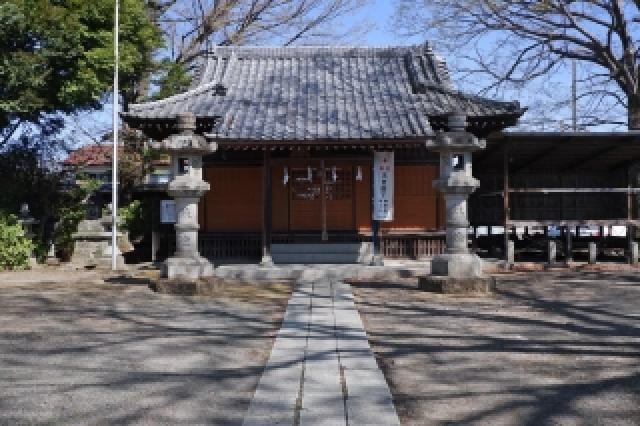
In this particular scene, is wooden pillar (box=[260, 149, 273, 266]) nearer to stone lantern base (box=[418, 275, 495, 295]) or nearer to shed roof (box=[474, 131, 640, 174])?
stone lantern base (box=[418, 275, 495, 295])

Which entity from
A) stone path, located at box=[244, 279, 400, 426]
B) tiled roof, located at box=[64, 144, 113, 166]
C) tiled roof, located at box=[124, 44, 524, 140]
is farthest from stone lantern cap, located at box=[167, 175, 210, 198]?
tiled roof, located at box=[64, 144, 113, 166]

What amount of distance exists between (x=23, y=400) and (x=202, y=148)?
7108mm

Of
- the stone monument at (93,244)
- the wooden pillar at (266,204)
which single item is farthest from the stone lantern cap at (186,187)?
the stone monument at (93,244)

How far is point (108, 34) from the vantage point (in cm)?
1627

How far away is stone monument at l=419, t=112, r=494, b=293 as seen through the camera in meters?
10.5

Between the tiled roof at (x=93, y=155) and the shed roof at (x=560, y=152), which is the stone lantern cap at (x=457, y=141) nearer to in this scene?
the shed roof at (x=560, y=152)

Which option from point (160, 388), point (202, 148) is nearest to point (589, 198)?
point (202, 148)

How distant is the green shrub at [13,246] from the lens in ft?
49.6

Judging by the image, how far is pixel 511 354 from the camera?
616cm

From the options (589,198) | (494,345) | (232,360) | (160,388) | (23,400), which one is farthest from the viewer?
(589,198)

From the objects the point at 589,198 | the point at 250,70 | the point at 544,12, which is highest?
the point at 544,12

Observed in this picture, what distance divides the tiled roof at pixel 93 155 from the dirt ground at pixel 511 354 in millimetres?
16141

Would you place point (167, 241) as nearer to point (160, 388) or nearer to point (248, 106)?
point (248, 106)

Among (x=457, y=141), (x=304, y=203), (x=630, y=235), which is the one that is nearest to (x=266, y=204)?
(x=304, y=203)
